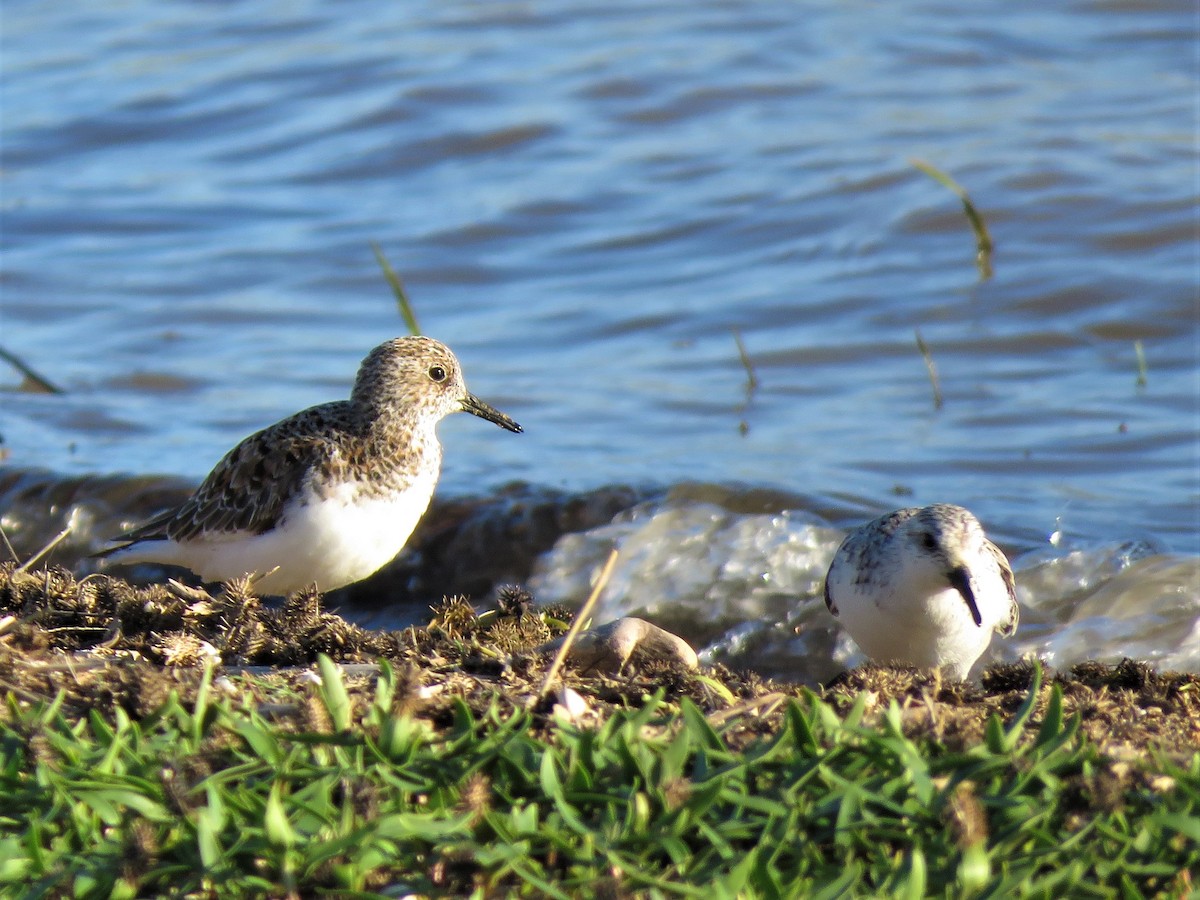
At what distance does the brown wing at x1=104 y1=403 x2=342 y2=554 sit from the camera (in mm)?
6125

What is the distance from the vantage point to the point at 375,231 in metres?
14.3

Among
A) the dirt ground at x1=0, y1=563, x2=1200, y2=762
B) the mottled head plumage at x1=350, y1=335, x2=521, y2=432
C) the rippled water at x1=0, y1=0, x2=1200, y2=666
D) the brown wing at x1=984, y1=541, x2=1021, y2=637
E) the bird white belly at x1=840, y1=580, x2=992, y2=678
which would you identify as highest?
the dirt ground at x1=0, y1=563, x2=1200, y2=762

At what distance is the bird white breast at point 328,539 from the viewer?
5980 millimetres

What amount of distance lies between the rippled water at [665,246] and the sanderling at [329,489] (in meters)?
1.90

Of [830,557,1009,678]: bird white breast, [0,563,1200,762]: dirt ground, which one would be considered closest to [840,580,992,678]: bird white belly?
[830,557,1009,678]: bird white breast

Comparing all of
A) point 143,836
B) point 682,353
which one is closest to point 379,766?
point 143,836

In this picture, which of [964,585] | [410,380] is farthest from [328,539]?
[964,585]

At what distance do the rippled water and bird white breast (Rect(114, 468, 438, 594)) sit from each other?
6.51 ft

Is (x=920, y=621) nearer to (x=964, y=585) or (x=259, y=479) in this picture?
(x=964, y=585)

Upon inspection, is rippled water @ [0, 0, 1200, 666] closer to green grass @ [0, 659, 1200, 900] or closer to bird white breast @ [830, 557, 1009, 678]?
bird white breast @ [830, 557, 1009, 678]

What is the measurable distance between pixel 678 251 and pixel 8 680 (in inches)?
402

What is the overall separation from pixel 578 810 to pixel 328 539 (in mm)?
3254

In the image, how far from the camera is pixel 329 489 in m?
6.02

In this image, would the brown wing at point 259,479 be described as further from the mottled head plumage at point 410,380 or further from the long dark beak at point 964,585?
the long dark beak at point 964,585
